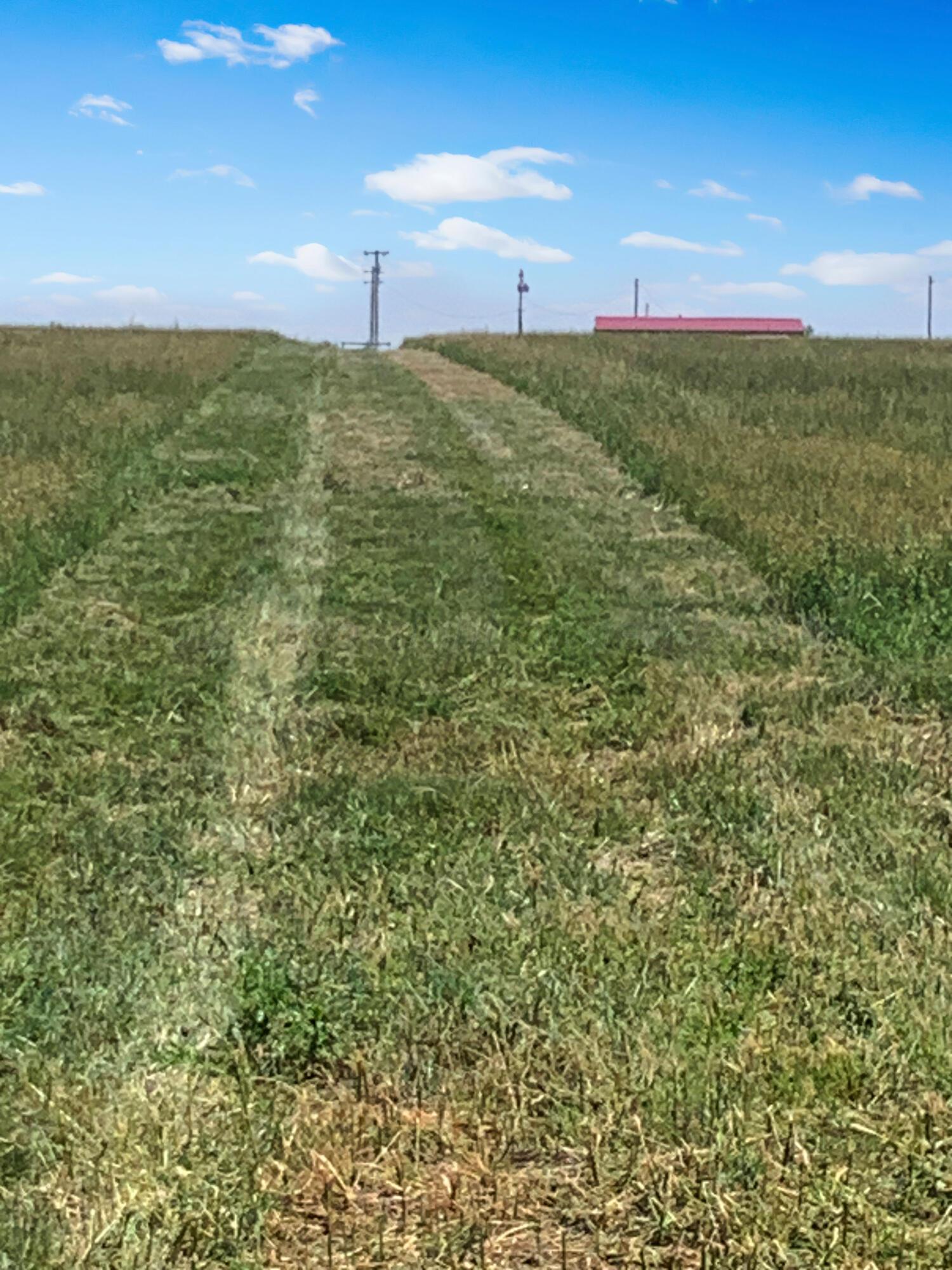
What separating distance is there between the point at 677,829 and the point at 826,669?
2.90 meters

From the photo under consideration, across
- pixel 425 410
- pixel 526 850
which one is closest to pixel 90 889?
pixel 526 850

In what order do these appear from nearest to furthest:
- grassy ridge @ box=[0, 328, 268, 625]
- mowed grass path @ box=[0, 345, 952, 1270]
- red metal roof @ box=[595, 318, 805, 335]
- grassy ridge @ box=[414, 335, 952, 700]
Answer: mowed grass path @ box=[0, 345, 952, 1270] → grassy ridge @ box=[414, 335, 952, 700] → grassy ridge @ box=[0, 328, 268, 625] → red metal roof @ box=[595, 318, 805, 335]

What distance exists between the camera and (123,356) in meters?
32.4

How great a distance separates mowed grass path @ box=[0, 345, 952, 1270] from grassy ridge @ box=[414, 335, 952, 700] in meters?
0.77

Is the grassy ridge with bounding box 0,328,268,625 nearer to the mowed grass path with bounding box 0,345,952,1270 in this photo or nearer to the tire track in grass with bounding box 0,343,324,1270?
the tire track in grass with bounding box 0,343,324,1270

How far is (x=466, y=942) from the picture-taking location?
4520 millimetres

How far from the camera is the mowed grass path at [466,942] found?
10.6 ft

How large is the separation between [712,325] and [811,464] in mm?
83157

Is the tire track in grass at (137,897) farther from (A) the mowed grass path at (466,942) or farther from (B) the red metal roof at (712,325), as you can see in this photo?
(B) the red metal roof at (712,325)

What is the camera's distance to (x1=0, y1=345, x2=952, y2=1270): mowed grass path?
3.24m

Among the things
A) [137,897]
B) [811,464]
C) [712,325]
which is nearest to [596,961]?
[137,897]

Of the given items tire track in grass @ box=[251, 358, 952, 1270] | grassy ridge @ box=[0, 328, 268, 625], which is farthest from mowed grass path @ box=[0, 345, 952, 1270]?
grassy ridge @ box=[0, 328, 268, 625]

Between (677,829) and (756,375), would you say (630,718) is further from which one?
(756,375)

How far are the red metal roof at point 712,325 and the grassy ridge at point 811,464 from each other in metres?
58.6
